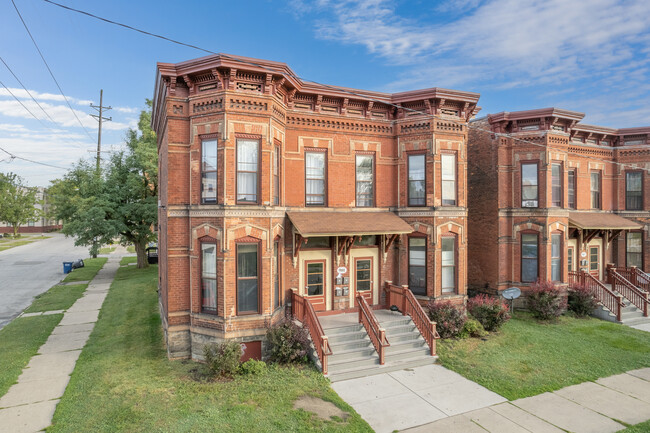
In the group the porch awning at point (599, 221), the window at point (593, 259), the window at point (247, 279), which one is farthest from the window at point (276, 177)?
the window at point (593, 259)

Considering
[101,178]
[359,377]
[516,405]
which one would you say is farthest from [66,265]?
[516,405]

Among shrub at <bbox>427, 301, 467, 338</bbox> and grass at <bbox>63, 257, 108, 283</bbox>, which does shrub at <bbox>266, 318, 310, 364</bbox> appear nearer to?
shrub at <bbox>427, 301, 467, 338</bbox>

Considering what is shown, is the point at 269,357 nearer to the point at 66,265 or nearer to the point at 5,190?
the point at 66,265

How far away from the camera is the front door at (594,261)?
66.2 ft

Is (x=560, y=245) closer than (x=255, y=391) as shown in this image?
No

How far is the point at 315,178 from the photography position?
45.1 ft

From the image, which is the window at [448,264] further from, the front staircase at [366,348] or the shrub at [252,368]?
the shrub at [252,368]

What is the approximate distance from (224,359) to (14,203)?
8245cm

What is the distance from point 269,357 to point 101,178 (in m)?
23.5

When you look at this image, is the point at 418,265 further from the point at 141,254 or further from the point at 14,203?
the point at 14,203

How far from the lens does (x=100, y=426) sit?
7.61m

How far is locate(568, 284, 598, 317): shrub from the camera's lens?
16.4m

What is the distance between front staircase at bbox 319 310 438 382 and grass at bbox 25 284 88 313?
1535 cm

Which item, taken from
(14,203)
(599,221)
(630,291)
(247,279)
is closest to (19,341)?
(247,279)
